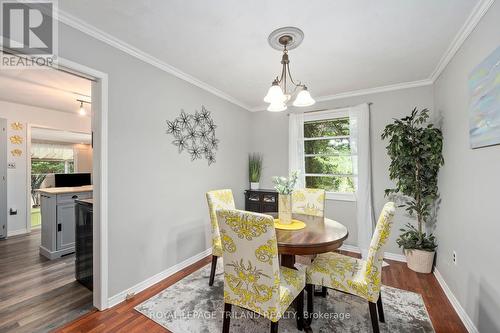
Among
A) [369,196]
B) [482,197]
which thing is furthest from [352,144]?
[482,197]

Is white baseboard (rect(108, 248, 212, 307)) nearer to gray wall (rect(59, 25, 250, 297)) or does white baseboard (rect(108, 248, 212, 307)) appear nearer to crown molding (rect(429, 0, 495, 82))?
gray wall (rect(59, 25, 250, 297))

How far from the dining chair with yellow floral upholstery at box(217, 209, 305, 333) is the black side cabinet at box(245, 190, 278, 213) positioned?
2.19 metres

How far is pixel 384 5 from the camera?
1632mm

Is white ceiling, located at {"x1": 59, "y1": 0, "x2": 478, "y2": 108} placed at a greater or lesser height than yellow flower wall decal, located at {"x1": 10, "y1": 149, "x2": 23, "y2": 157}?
greater

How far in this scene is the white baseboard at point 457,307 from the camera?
1.76 meters

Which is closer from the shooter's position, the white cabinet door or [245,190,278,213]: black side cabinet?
the white cabinet door

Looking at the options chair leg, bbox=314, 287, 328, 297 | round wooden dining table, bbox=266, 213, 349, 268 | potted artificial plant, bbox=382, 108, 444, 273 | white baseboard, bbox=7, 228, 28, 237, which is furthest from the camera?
white baseboard, bbox=7, 228, 28, 237

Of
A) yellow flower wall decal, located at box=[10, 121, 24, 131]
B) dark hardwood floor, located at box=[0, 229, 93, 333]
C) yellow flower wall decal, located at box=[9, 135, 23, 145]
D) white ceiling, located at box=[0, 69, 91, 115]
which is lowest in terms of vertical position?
dark hardwood floor, located at box=[0, 229, 93, 333]

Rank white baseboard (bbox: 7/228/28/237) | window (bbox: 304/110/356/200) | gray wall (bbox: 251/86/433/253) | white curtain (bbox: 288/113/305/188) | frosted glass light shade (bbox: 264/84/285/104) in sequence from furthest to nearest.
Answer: white baseboard (bbox: 7/228/28/237) → white curtain (bbox: 288/113/305/188) → window (bbox: 304/110/356/200) → gray wall (bbox: 251/86/433/253) → frosted glass light shade (bbox: 264/84/285/104)

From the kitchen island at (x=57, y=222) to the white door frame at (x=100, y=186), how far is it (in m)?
1.71

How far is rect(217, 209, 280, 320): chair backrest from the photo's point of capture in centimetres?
137

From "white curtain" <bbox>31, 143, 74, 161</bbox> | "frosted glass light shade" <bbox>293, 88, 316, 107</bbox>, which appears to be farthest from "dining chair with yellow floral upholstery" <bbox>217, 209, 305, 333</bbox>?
"white curtain" <bbox>31, 143, 74, 161</bbox>

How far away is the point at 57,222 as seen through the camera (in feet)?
10.3

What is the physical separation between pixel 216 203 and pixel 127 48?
1.82m
